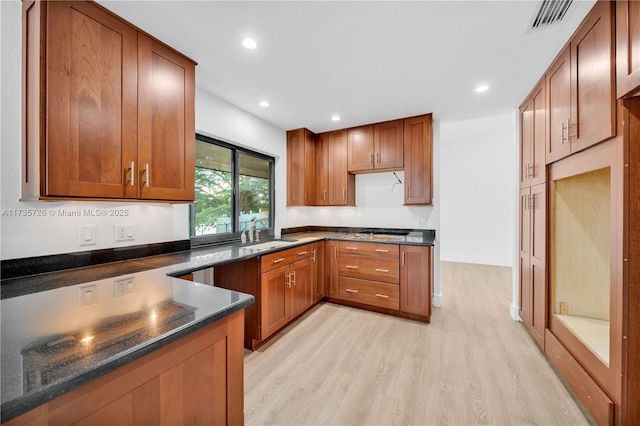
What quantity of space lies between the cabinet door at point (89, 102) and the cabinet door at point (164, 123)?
0.19 feet

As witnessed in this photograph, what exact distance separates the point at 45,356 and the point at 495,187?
254 inches

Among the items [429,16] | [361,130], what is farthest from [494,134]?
[429,16]

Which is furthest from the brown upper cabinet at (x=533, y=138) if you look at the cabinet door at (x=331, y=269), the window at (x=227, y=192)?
the window at (x=227, y=192)

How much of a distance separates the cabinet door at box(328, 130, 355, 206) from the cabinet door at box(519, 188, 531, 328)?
199 centimetres

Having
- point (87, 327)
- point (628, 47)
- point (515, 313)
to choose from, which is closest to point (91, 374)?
point (87, 327)

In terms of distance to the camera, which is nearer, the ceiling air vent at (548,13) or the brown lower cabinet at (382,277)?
the ceiling air vent at (548,13)

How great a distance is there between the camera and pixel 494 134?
5289 millimetres

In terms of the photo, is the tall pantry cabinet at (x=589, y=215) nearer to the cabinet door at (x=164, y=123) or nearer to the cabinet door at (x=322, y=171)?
the cabinet door at (x=322, y=171)

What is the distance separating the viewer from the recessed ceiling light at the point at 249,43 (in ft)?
5.64

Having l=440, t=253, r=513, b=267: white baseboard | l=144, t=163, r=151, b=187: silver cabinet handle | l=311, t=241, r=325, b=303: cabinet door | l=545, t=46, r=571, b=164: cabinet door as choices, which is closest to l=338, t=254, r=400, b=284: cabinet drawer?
A: l=311, t=241, r=325, b=303: cabinet door

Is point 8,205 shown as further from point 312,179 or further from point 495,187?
point 495,187

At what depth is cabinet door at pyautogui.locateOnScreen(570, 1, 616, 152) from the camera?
1.33 m

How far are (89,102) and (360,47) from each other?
1.70 metres

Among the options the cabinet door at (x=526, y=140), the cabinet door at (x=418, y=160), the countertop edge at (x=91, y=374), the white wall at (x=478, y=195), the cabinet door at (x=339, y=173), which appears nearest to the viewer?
the countertop edge at (x=91, y=374)
